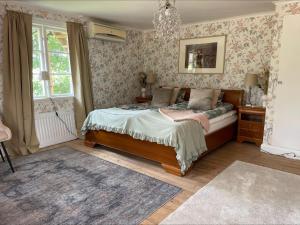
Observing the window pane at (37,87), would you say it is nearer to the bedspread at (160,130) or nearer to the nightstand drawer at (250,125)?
the bedspread at (160,130)

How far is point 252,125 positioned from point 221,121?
0.70 metres

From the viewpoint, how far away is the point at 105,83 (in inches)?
187

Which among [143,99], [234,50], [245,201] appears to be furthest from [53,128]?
[234,50]

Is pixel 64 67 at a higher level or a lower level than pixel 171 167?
higher

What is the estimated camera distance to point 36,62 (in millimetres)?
3719

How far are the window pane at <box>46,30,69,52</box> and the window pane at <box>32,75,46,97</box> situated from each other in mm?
586

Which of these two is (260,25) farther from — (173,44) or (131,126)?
(131,126)

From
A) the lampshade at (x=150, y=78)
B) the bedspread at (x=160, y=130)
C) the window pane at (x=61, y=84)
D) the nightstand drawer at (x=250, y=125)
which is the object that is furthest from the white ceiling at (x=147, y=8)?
the nightstand drawer at (x=250, y=125)

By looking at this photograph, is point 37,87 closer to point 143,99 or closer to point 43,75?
point 43,75

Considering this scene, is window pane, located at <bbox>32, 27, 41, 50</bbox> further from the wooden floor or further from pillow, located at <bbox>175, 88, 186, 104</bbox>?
pillow, located at <bbox>175, 88, 186, 104</bbox>

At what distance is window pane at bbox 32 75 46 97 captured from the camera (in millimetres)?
3738

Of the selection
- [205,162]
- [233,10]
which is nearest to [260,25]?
[233,10]

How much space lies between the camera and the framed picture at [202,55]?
4.44m

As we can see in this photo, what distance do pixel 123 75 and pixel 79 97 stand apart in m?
1.34
